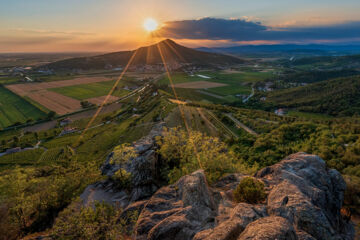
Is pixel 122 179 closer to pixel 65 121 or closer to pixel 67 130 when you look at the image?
pixel 67 130

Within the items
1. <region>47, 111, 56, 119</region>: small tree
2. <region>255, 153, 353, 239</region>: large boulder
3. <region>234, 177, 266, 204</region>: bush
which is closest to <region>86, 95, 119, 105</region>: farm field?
<region>47, 111, 56, 119</region>: small tree

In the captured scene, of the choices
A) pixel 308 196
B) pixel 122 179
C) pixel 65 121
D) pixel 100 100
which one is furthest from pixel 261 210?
pixel 100 100

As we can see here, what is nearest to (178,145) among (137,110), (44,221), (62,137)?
(44,221)

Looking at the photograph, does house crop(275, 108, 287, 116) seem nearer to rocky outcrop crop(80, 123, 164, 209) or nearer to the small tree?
rocky outcrop crop(80, 123, 164, 209)

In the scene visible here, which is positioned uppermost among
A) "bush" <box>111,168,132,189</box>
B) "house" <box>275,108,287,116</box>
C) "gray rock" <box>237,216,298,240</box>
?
"gray rock" <box>237,216,298,240</box>

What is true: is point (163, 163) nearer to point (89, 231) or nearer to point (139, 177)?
point (139, 177)
